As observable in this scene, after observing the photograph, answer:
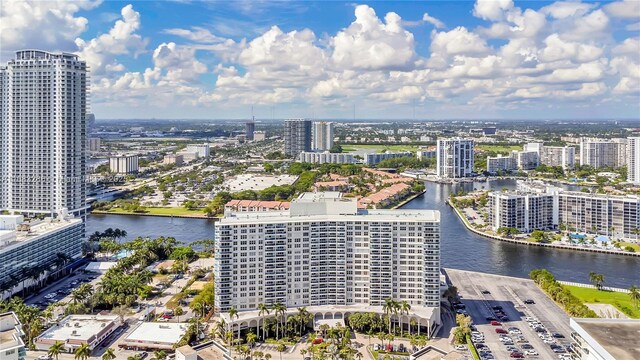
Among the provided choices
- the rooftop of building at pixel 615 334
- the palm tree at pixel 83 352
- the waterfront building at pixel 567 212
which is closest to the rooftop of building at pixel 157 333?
the palm tree at pixel 83 352

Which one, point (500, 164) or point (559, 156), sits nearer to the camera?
point (500, 164)

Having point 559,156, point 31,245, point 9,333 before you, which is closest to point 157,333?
point 9,333

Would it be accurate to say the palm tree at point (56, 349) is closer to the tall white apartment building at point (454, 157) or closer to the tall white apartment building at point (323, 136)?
the tall white apartment building at point (454, 157)

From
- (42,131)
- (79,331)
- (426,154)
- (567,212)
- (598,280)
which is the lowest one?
(79,331)

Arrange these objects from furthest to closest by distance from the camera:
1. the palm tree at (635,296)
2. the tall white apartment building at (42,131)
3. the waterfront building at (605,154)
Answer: the waterfront building at (605,154) → the tall white apartment building at (42,131) → the palm tree at (635,296)

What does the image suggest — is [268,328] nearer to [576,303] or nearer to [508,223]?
[576,303]

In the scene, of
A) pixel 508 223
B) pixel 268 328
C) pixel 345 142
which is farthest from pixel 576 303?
pixel 345 142

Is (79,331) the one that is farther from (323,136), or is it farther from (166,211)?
(323,136)
